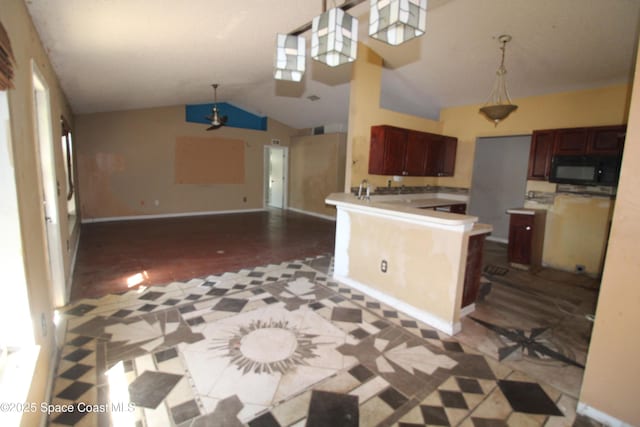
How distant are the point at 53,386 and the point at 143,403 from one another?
61cm

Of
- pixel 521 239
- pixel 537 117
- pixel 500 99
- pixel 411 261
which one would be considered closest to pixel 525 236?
pixel 521 239

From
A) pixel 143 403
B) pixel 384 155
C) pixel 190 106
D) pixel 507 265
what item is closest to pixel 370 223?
pixel 384 155

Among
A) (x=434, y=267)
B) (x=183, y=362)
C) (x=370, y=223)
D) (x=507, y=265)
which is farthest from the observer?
(x=507, y=265)

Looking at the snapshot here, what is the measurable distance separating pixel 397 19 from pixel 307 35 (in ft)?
9.47

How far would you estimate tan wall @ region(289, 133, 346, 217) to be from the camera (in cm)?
775

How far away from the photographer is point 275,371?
206cm

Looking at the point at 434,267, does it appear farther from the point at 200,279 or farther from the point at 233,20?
the point at 233,20

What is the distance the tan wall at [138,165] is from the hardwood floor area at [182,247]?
1.74 feet

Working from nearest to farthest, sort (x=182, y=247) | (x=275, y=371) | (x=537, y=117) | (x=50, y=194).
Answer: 1. (x=275, y=371)
2. (x=50, y=194)
3. (x=537, y=117)
4. (x=182, y=247)

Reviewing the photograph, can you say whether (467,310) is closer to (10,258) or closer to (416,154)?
(416,154)

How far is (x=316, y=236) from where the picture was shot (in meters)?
6.06

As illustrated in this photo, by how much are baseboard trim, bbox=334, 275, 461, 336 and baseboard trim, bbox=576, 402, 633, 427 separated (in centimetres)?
91

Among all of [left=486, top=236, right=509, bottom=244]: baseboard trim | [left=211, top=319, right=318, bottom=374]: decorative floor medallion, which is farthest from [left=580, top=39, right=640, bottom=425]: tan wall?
[left=486, top=236, right=509, bottom=244]: baseboard trim

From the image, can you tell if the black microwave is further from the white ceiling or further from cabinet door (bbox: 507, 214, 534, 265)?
the white ceiling
